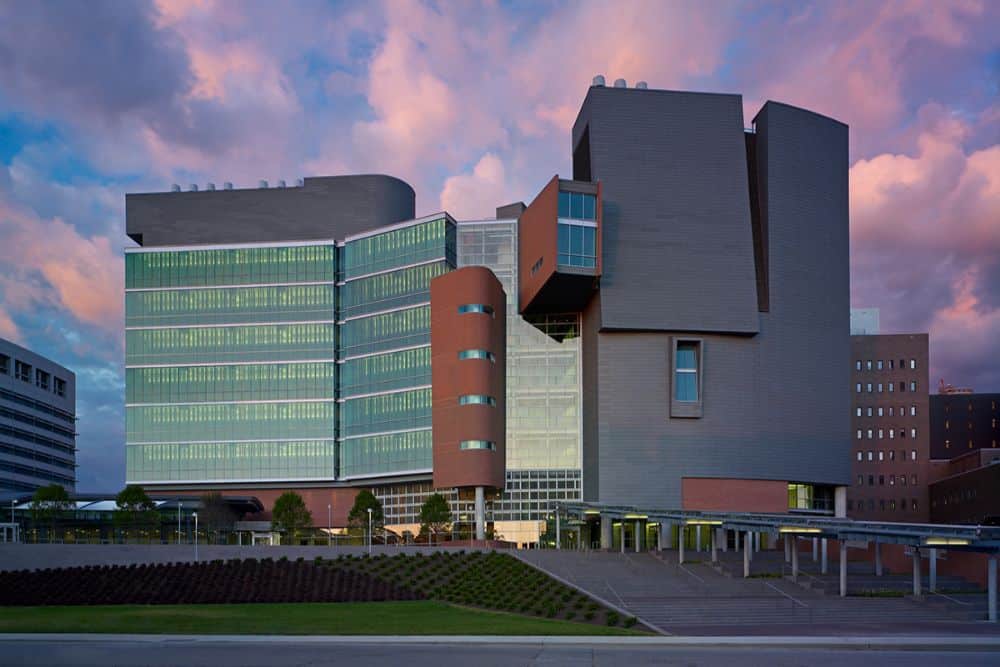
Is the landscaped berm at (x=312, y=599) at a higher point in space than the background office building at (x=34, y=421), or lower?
lower

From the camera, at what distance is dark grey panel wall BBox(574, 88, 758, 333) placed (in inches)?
3627

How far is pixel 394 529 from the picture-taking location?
103 meters

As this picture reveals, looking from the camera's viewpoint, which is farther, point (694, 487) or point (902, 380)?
point (902, 380)

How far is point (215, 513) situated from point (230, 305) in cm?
2260

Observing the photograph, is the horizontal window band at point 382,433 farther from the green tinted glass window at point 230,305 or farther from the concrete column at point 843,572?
the concrete column at point 843,572

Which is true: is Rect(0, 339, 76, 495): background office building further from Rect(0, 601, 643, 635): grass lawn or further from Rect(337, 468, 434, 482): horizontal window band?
Rect(0, 601, 643, 635): grass lawn

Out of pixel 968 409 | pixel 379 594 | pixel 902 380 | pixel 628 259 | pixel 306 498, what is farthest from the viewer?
pixel 968 409

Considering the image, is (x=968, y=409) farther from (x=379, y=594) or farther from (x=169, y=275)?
(x=379, y=594)

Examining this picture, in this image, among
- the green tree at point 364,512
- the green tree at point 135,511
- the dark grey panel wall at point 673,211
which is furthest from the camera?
the green tree at point 364,512

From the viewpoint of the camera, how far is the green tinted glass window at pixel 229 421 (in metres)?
108

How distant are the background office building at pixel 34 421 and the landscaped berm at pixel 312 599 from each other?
90703mm

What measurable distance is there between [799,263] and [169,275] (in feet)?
206

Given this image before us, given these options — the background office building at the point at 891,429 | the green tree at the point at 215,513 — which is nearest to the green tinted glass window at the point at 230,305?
the green tree at the point at 215,513

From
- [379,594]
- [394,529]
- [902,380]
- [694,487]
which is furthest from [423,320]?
[902,380]
